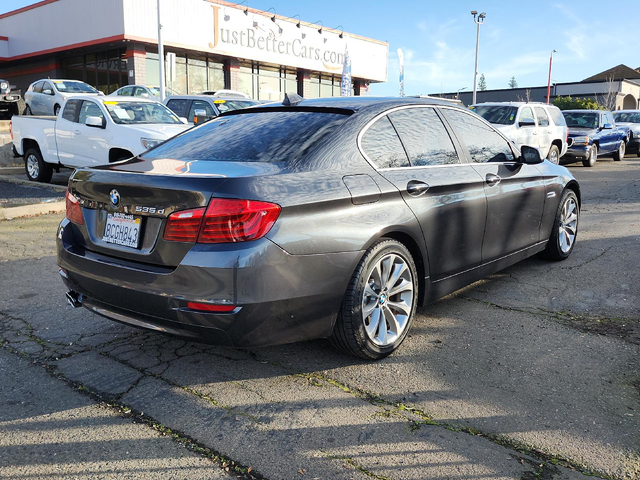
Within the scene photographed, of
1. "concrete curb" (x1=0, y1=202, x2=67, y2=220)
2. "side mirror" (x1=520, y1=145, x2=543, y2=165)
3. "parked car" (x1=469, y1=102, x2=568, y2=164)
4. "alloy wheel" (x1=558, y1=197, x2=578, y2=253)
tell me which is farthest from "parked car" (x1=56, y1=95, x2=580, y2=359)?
"parked car" (x1=469, y1=102, x2=568, y2=164)

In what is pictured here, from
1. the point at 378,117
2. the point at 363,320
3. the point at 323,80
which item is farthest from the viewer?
the point at 323,80

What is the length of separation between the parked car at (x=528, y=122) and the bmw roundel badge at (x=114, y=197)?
1174cm

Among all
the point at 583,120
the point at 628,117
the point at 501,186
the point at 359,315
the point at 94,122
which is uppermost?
Answer: the point at 628,117

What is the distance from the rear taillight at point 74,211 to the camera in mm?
3545

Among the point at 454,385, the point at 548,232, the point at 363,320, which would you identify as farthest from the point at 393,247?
the point at 548,232

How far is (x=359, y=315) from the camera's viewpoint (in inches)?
134

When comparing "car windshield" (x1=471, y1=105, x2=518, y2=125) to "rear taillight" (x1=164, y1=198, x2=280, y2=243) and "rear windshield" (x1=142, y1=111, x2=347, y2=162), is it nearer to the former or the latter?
"rear windshield" (x1=142, y1=111, x2=347, y2=162)

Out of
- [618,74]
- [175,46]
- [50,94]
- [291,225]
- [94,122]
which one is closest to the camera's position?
[291,225]

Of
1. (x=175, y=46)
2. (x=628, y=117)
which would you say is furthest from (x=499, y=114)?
(x=175, y=46)

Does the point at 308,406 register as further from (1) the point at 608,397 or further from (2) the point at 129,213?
(1) the point at 608,397

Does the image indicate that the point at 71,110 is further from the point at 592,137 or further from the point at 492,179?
the point at 592,137

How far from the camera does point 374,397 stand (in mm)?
3166

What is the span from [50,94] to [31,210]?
15004 millimetres

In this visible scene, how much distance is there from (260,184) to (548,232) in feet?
11.9
